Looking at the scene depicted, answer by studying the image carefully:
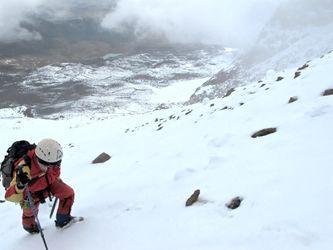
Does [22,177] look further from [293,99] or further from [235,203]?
[293,99]

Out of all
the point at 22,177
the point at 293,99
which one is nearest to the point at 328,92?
the point at 293,99

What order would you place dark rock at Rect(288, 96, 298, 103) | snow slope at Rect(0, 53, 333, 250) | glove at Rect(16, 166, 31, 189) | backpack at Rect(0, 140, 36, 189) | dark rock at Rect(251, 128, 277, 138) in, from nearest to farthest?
snow slope at Rect(0, 53, 333, 250), glove at Rect(16, 166, 31, 189), backpack at Rect(0, 140, 36, 189), dark rock at Rect(251, 128, 277, 138), dark rock at Rect(288, 96, 298, 103)

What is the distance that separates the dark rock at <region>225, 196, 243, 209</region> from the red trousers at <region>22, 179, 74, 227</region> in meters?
2.90

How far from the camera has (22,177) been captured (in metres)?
7.39

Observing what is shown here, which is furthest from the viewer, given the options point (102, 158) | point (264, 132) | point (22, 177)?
point (102, 158)

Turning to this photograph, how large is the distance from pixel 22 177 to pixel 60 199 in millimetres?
1161

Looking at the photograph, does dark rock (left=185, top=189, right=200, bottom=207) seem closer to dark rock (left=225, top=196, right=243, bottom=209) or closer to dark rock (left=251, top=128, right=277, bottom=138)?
dark rock (left=225, top=196, right=243, bottom=209)

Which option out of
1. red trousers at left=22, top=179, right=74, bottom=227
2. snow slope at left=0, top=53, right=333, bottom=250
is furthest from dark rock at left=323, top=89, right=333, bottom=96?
red trousers at left=22, top=179, right=74, bottom=227

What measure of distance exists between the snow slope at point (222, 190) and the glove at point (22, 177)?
4.03 feet

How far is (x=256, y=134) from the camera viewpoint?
9.99 metres

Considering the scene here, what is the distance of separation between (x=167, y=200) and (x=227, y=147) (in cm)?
226

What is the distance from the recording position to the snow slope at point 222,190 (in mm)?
6074

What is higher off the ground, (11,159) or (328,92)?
(11,159)

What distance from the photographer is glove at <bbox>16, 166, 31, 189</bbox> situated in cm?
739
